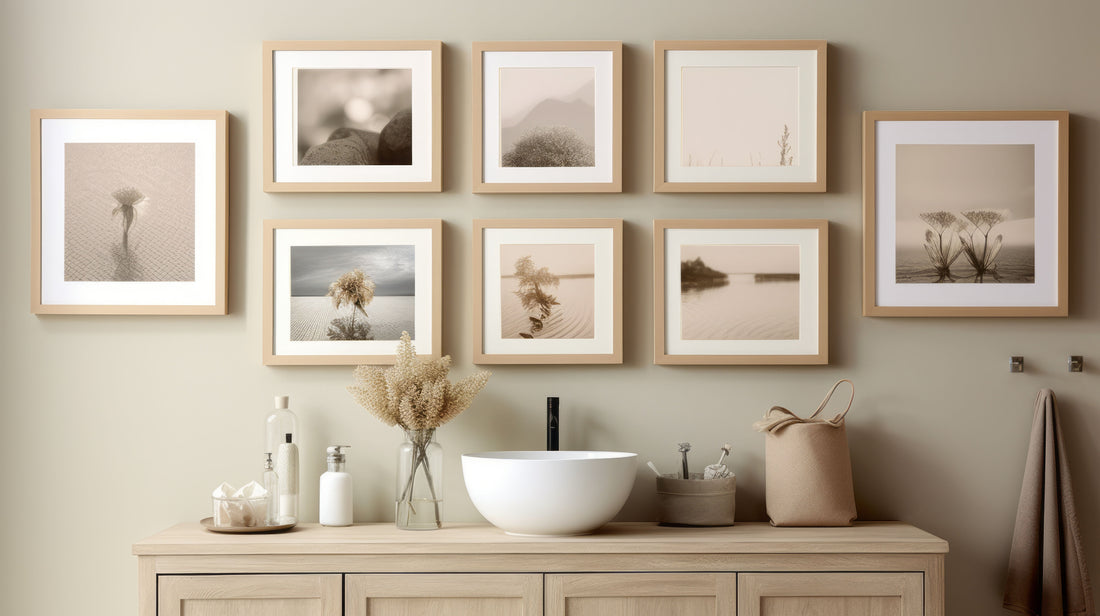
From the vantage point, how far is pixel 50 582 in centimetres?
235

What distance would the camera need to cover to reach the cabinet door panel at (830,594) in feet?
6.56

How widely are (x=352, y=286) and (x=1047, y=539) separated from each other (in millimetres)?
1913

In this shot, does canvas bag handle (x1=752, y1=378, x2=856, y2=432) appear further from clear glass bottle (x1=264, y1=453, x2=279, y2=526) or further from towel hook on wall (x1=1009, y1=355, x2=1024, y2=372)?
clear glass bottle (x1=264, y1=453, x2=279, y2=526)

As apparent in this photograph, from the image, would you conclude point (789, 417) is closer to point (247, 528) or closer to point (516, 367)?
point (516, 367)

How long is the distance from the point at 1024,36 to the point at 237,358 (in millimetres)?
2302

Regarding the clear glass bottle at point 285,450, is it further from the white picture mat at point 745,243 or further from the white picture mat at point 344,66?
→ the white picture mat at point 745,243

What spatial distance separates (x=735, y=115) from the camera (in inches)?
94.0

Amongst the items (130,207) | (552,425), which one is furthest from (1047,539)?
(130,207)

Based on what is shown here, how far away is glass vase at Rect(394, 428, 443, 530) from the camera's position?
7.23ft

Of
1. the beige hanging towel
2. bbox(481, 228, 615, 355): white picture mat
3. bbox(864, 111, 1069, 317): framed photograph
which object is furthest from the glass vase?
the beige hanging towel

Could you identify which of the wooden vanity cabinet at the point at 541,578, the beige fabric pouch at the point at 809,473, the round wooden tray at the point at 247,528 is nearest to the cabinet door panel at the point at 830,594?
the wooden vanity cabinet at the point at 541,578

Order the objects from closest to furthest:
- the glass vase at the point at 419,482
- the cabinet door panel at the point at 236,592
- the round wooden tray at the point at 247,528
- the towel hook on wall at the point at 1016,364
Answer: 1. the cabinet door panel at the point at 236,592
2. the round wooden tray at the point at 247,528
3. the glass vase at the point at 419,482
4. the towel hook on wall at the point at 1016,364

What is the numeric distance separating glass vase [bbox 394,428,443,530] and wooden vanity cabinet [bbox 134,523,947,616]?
0.66 feet

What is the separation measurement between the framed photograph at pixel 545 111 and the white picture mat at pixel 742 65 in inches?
6.3
